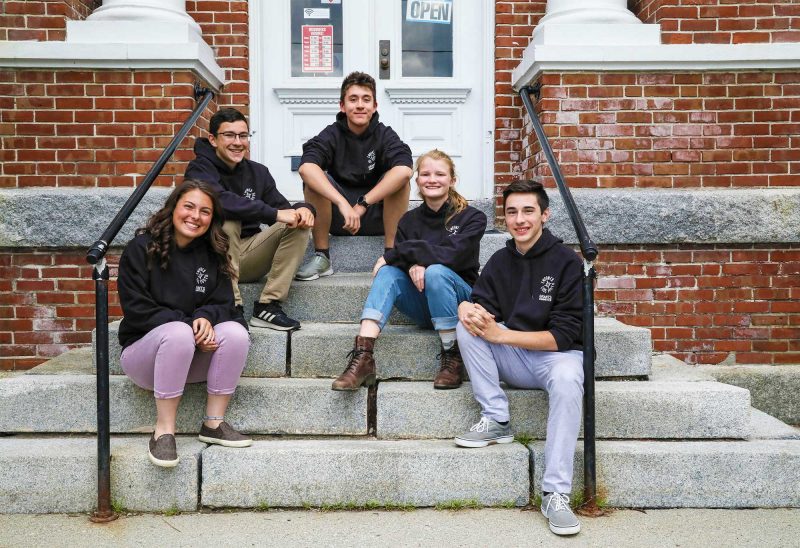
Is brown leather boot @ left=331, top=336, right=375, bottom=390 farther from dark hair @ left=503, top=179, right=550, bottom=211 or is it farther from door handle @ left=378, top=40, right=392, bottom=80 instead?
door handle @ left=378, top=40, right=392, bottom=80

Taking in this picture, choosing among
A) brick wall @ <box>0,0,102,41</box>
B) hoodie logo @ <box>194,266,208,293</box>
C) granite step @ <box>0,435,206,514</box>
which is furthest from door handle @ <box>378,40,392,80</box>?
granite step @ <box>0,435,206,514</box>

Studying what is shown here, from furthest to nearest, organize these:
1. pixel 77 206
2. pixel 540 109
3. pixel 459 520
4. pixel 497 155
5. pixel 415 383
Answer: pixel 497 155 → pixel 540 109 → pixel 77 206 → pixel 415 383 → pixel 459 520

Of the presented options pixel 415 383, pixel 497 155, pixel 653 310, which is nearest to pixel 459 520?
pixel 415 383

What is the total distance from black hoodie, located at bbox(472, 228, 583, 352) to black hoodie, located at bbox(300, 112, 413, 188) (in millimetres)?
1423

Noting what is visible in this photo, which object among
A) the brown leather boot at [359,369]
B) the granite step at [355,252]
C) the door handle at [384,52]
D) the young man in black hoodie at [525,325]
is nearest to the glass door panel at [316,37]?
the door handle at [384,52]

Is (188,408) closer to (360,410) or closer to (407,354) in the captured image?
(360,410)

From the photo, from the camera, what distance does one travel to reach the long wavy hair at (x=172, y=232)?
3469 mm

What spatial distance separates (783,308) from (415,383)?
274 centimetres

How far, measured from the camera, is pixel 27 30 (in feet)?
16.3

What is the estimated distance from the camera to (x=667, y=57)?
195 inches

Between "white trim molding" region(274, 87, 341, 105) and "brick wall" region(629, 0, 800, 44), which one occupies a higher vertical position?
"brick wall" region(629, 0, 800, 44)

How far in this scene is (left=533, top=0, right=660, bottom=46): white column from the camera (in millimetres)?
5035

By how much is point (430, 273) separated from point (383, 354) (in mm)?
514

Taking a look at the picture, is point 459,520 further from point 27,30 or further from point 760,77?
point 27,30
